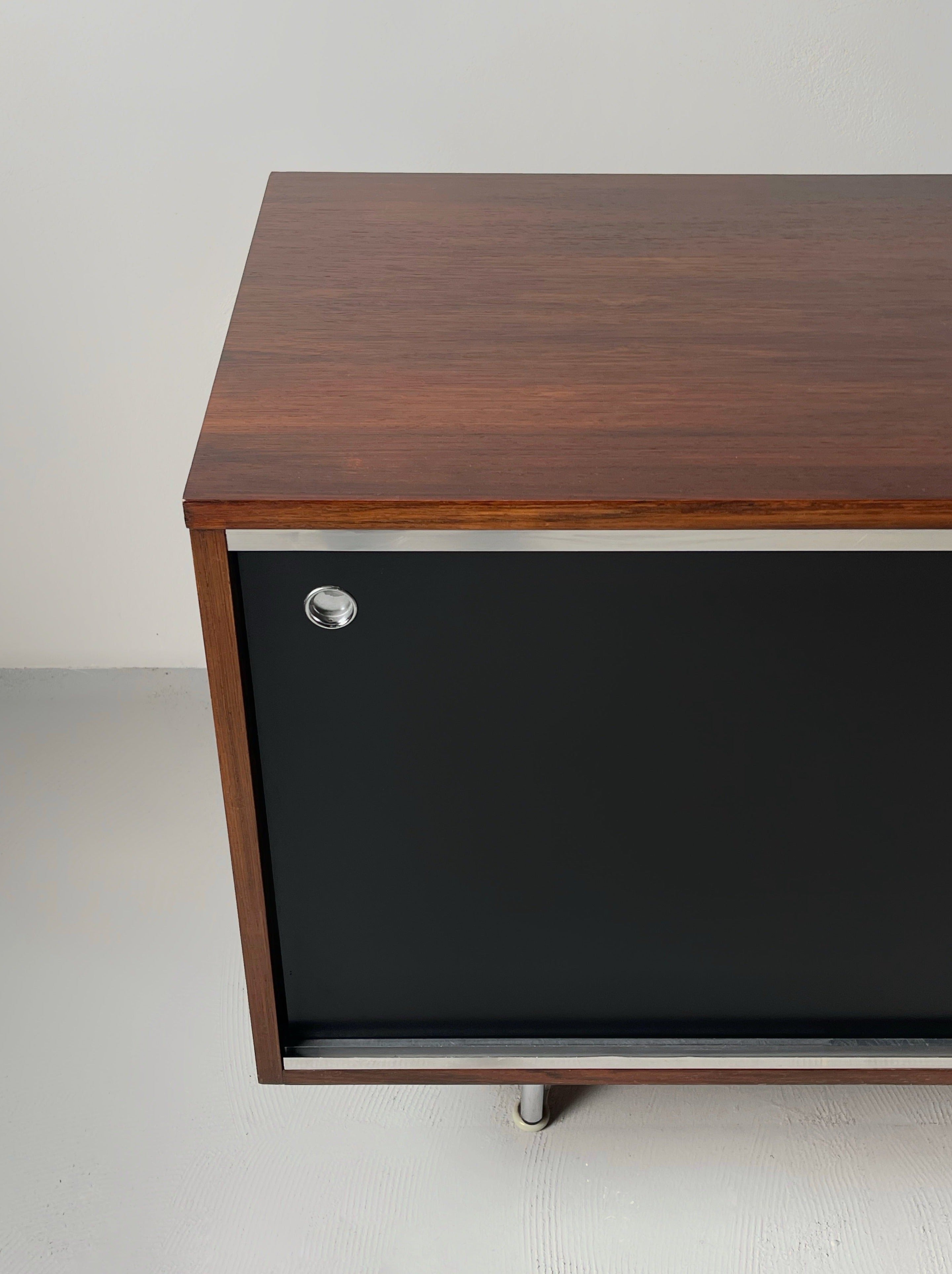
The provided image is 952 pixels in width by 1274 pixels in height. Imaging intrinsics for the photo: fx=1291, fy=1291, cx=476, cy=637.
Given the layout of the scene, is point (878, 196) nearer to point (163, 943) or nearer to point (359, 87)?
point (359, 87)

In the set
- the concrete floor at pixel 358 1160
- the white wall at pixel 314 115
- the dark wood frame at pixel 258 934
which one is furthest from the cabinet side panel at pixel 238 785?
the white wall at pixel 314 115

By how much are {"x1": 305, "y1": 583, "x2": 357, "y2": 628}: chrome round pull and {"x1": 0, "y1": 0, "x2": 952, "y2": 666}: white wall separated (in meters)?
→ 0.82

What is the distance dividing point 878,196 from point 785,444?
501 millimetres

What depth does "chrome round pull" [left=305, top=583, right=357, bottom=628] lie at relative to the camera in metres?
0.83

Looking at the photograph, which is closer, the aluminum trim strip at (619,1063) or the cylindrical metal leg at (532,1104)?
the aluminum trim strip at (619,1063)

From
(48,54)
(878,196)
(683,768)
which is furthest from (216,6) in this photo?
(683,768)

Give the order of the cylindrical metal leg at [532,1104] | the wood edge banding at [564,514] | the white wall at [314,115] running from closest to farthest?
the wood edge banding at [564,514], the cylindrical metal leg at [532,1104], the white wall at [314,115]

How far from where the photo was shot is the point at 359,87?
1431 mm

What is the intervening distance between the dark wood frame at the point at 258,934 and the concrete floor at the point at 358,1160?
0.49 feet

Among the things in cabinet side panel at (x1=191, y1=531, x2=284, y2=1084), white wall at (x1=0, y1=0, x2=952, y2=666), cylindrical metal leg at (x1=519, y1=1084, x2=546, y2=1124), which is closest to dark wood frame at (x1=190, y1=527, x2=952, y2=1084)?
cabinet side panel at (x1=191, y1=531, x2=284, y2=1084)

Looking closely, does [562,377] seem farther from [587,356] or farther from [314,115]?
[314,115]

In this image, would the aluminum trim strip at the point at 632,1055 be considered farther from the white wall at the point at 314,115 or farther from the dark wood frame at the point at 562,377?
the white wall at the point at 314,115

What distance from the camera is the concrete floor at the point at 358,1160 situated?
1115 mm

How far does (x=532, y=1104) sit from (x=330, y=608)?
593mm
